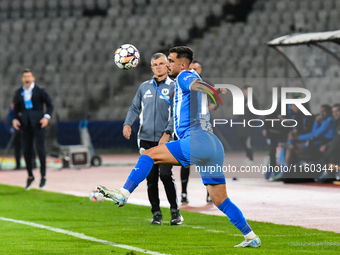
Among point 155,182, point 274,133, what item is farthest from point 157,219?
point 274,133

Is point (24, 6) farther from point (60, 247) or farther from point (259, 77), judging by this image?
point (60, 247)

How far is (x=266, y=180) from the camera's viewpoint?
13688mm

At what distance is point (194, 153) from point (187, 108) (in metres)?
0.51

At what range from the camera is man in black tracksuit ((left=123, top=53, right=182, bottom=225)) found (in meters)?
7.73

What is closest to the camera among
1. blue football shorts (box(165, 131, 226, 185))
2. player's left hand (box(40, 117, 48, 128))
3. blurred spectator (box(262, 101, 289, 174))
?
blue football shorts (box(165, 131, 226, 185))

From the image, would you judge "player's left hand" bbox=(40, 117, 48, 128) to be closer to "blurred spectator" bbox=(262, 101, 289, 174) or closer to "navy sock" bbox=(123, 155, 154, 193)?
"blurred spectator" bbox=(262, 101, 289, 174)

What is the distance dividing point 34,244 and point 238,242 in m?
2.09

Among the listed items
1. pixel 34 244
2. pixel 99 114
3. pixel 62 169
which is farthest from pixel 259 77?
pixel 34 244

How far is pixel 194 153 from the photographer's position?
5684 millimetres

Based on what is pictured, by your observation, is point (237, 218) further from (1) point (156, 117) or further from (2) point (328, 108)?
(2) point (328, 108)

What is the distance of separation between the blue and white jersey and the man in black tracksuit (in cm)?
166

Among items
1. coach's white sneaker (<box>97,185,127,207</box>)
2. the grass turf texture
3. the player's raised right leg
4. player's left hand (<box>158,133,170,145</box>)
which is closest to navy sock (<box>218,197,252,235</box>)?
the grass turf texture

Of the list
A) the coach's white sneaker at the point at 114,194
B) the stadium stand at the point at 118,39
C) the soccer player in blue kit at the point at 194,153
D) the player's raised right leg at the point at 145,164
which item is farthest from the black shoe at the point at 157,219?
the stadium stand at the point at 118,39

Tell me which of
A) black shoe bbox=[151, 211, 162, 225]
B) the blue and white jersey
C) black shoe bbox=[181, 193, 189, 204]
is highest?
the blue and white jersey
